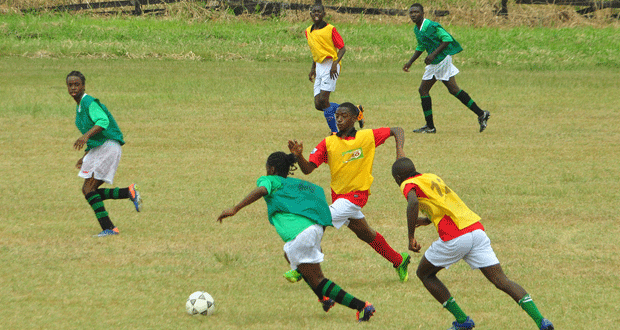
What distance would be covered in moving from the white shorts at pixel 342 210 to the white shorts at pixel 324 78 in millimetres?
6338

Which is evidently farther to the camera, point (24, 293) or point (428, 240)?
point (428, 240)

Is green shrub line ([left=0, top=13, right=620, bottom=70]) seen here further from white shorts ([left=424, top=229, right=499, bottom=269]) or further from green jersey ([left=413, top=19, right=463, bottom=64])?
white shorts ([left=424, top=229, right=499, bottom=269])

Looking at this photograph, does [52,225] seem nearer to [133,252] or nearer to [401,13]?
[133,252]

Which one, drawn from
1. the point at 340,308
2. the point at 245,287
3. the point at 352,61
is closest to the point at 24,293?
the point at 245,287

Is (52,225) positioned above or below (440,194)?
below

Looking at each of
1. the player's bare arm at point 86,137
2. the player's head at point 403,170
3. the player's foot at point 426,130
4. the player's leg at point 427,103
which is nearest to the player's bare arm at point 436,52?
the player's leg at point 427,103

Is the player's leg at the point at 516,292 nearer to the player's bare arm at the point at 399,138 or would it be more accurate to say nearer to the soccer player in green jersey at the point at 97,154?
the player's bare arm at the point at 399,138

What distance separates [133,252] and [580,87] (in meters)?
13.7

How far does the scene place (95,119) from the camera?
25.5 feet

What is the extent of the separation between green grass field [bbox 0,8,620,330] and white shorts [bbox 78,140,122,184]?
645mm

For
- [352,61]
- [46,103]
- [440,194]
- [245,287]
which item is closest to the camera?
[440,194]

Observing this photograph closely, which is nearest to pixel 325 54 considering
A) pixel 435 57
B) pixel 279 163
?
pixel 435 57

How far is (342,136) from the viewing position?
678cm

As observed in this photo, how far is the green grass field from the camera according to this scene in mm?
6047
